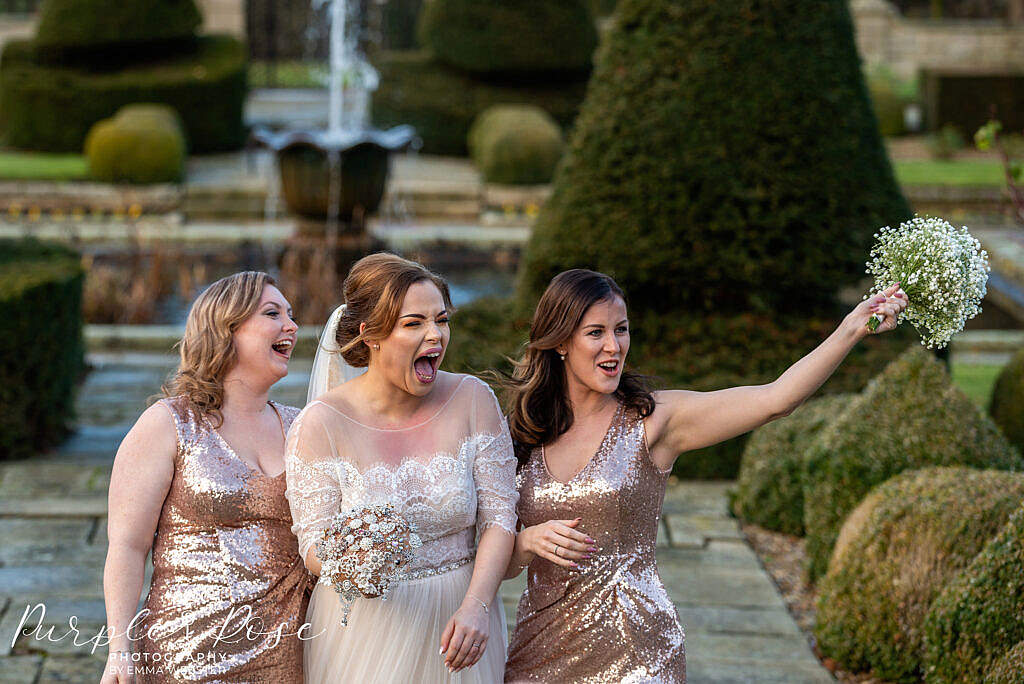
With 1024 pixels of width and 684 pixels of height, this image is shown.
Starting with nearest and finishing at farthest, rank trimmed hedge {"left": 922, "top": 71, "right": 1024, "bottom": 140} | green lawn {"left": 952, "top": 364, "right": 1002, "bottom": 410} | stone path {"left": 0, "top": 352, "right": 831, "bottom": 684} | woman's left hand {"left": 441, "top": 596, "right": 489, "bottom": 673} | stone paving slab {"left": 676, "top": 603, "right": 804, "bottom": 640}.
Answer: woman's left hand {"left": 441, "top": 596, "right": 489, "bottom": 673} < stone path {"left": 0, "top": 352, "right": 831, "bottom": 684} < stone paving slab {"left": 676, "top": 603, "right": 804, "bottom": 640} < green lawn {"left": 952, "top": 364, "right": 1002, "bottom": 410} < trimmed hedge {"left": 922, "top": 71, "right": 1024, "bottom": 140}

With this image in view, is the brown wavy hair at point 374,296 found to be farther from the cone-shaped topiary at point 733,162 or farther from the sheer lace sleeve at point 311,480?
the cone-shaped topiary at point 733,162

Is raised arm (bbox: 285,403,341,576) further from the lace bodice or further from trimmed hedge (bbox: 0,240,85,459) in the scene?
trimmed hedge (bbox: 0,240,85,459)

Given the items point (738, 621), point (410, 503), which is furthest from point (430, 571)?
point (738, 621)

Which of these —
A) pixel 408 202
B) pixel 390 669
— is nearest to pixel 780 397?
pixel 390 669

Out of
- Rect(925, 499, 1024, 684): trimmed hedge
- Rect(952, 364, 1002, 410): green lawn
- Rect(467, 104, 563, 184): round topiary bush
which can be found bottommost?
Rect(467, 104, 563, 184): round topiary bush

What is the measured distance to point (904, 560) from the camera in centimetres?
440

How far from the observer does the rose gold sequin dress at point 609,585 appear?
118 inches

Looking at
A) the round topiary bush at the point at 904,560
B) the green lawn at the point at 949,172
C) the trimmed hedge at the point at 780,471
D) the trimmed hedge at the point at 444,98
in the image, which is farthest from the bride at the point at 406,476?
the trimmed hedge at the point at 444,98

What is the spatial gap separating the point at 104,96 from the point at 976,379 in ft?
51.5

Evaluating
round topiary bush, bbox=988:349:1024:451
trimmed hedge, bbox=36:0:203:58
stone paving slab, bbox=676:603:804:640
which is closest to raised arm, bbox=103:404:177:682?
stone paving slab, bbox=676:603:804:640

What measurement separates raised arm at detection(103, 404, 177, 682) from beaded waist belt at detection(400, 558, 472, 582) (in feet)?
2.08

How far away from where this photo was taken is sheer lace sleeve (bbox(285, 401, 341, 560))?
279 cm

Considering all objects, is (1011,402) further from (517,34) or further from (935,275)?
(517,34)

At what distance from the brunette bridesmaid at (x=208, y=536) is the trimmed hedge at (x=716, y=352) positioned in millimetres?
3752
